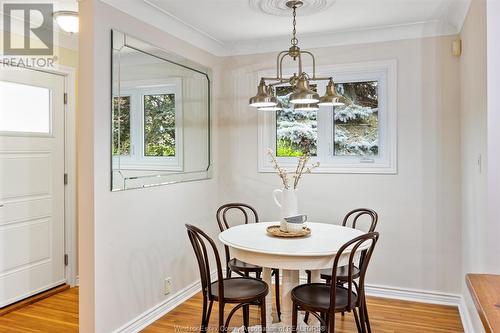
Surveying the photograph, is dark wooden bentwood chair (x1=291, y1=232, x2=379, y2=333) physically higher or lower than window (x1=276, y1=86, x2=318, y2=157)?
lower

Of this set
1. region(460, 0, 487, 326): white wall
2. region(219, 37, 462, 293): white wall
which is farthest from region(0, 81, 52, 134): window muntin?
region(460, 0, 487, 326): white wall

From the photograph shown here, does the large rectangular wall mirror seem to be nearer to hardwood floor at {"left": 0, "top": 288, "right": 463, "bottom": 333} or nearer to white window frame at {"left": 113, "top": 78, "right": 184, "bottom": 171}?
white window frame at {"left": 113, "top": 78, "right": 184, "bottom": 171}

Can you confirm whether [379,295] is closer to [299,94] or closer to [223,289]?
[223,289]

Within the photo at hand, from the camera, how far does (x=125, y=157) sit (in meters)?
2.77

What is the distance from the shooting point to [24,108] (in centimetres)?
339

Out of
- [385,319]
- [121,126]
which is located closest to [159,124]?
[121,126]

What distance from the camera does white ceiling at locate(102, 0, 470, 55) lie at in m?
2.89

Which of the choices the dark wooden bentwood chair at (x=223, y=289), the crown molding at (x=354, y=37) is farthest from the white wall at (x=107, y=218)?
the crown molding at (x=354, y=37)

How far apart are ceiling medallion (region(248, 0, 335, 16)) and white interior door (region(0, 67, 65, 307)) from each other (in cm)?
204

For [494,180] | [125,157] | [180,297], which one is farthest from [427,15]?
[180,297]

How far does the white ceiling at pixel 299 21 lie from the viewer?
2.89 m

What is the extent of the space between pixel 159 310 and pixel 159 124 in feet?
4.94

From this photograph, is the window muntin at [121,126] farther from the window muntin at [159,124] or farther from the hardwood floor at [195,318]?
the hardwood floor at [195,318]

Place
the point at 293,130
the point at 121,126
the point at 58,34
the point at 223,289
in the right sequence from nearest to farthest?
1. the point at 223,289
2. the point at 121,126
3. the point at 58,34
4. the point at 293,130
